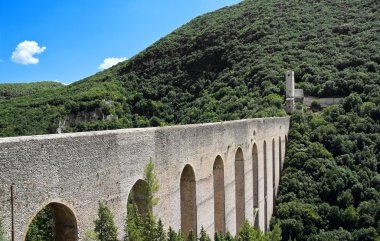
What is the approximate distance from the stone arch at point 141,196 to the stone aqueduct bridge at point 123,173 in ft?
0.38

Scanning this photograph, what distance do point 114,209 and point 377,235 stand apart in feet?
55.1

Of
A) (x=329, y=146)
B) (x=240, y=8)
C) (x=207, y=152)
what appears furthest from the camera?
(x=240, y=8)

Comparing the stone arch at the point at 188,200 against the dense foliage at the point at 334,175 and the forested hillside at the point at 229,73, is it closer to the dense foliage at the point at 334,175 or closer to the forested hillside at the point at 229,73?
the dense foliage at the point at 334,175

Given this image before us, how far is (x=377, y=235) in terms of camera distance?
2086 cm

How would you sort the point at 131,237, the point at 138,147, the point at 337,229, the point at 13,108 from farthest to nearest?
the point at 13,108 → the point at 337,229 → the point at 138,147 → the point at 131,237

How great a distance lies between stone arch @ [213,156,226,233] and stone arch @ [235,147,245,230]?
2.26 m

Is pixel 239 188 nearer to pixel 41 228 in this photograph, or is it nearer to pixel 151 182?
pixel 41 228

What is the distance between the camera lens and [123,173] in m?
8.74

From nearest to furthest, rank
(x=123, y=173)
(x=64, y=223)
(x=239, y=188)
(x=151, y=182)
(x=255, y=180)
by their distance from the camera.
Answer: (x=64, y=223) → (x=123, y=173) → (x=151, y=182) → (x=239, y=188) → (x=255, y=180)

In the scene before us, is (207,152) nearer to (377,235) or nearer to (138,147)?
(138,147)

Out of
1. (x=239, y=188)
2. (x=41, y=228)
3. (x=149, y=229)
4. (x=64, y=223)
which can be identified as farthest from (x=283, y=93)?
(x=64, y=223)

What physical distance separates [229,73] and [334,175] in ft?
67.7

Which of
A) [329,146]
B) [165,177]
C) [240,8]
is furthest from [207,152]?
[240,8]

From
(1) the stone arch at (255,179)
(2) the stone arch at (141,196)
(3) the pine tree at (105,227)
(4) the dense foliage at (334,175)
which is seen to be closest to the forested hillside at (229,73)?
(4) the dense foliage at (334,175)
